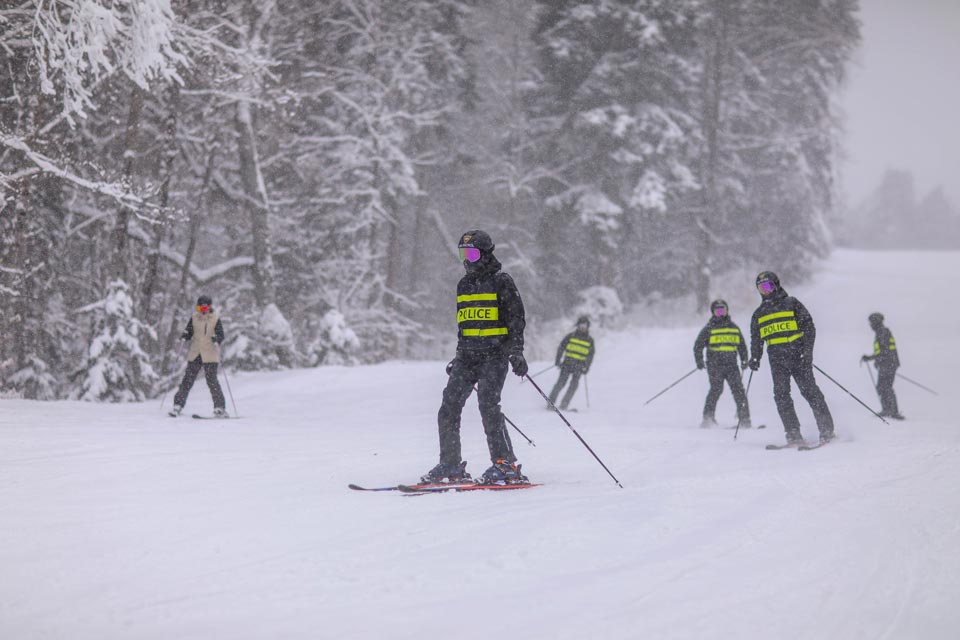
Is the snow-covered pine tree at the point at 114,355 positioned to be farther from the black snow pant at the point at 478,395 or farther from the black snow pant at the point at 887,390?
the black snow pant at the point at 887,390

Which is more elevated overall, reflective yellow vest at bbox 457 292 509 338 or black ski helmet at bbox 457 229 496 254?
black ski helmet at bbox 457 229 496 254

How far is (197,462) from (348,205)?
53.0 ft

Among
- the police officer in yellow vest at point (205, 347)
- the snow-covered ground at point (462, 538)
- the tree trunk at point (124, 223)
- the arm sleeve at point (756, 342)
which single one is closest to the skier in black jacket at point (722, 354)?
the arm sleeve at point (756, 342)

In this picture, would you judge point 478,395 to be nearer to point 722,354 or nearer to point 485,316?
point 485,316

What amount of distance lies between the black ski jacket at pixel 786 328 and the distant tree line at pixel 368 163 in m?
8.91

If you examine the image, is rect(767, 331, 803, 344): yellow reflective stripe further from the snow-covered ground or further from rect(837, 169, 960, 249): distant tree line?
rect(837, 169, 960, 249): distant tree line

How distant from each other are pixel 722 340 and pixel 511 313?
6507 millimetres

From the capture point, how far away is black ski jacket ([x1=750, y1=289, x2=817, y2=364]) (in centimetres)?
883

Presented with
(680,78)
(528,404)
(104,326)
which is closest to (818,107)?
(680,78)

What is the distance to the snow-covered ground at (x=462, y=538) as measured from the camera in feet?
10.6

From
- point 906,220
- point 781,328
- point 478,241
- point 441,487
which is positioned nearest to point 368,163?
point 781,328

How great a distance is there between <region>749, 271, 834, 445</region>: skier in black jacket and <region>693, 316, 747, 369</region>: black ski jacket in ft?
7.25

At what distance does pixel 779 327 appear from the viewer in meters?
8.90

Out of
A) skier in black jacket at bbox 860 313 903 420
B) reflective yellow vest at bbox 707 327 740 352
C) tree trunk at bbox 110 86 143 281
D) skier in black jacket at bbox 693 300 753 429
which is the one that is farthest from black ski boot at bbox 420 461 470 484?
tree trunk at bbox 110 86 143 281
